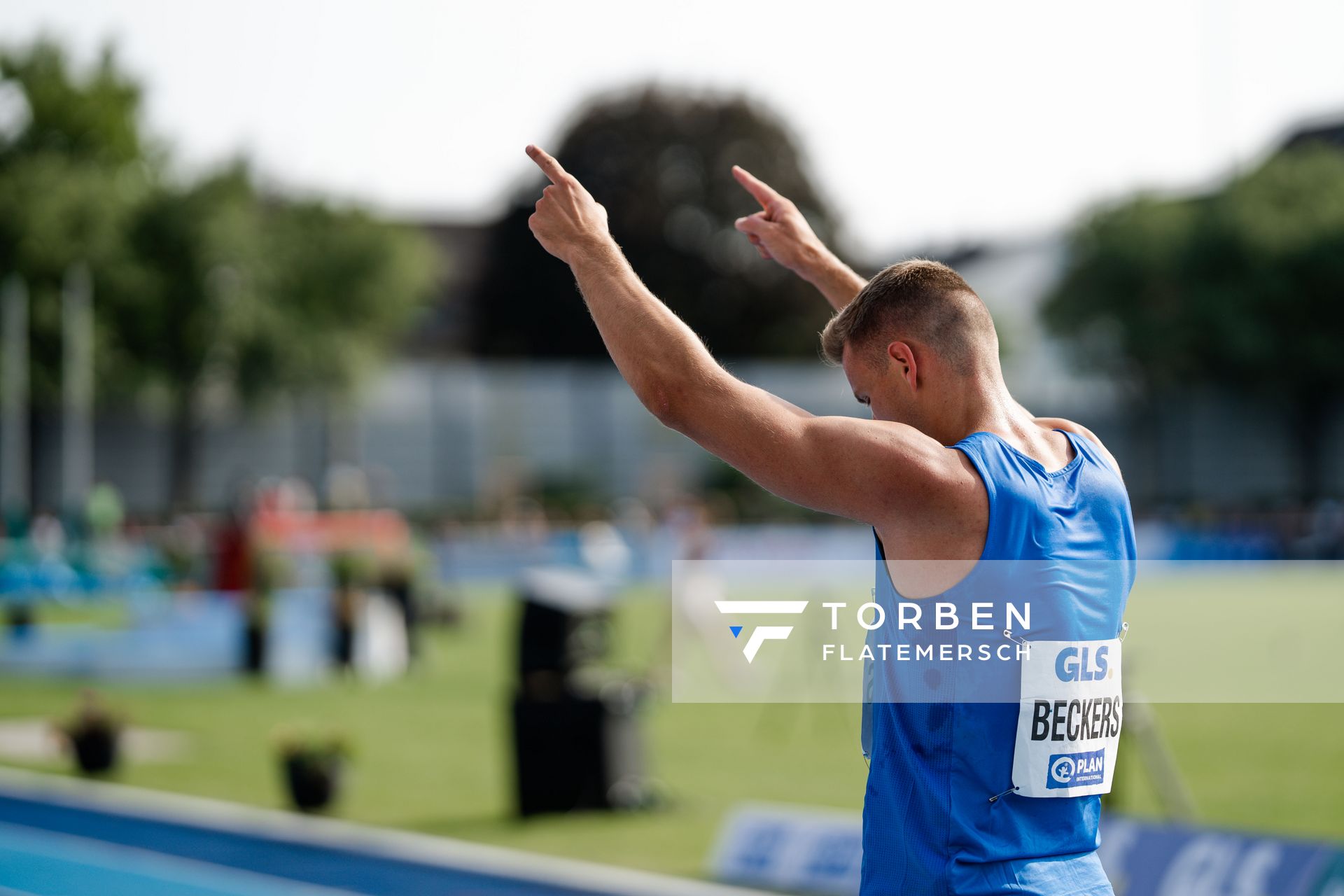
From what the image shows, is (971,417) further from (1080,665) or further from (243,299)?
(243,299)

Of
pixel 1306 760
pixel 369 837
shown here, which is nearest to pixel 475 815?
pixel 369 837

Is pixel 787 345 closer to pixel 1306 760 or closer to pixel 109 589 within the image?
pixel 109 589

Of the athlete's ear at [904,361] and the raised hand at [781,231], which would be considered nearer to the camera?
the athlete's ear at [904,361]

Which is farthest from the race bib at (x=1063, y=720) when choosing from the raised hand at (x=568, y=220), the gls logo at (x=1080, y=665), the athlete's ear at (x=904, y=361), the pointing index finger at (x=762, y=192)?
the pointing index finger at (x=762, y=192)

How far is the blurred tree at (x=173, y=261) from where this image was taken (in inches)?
1694

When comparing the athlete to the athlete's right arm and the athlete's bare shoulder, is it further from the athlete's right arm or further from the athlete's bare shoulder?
the athlete's right arm

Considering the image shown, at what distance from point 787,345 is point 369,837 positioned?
1762 inches

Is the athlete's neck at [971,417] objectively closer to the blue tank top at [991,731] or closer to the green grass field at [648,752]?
the blue tank top at [991,731]

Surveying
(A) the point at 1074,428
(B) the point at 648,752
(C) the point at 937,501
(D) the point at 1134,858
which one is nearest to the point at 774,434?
(C) the point at 937,501

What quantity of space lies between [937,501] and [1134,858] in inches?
196

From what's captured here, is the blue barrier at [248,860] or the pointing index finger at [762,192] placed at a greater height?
the pointing index finger at [762,192]

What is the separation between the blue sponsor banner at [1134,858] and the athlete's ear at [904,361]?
3.04 metres

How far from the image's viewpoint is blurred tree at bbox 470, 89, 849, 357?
52.3 m

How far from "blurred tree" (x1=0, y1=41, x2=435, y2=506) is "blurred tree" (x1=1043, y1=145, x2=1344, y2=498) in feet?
80.2
